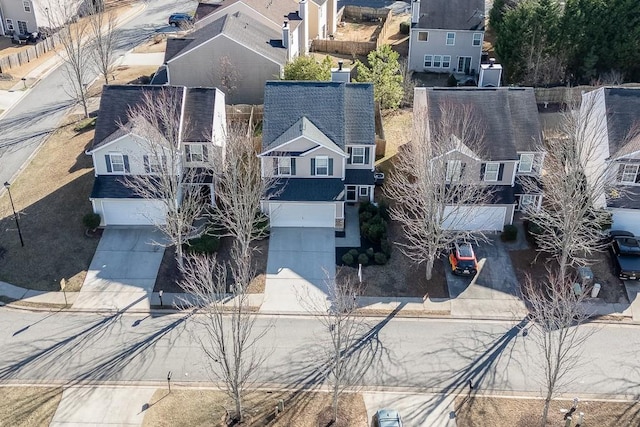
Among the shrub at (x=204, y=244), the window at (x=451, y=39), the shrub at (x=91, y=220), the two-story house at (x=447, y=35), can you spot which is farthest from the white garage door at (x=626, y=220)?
the shrub at (x=91, y=220)

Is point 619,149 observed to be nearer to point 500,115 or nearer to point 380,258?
point 500,115

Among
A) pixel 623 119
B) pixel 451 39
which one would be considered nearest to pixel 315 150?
pixel 623 119

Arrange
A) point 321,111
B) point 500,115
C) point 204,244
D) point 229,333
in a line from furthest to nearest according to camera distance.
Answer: point 321,111
point 500,115
point 204,244
point 229,333

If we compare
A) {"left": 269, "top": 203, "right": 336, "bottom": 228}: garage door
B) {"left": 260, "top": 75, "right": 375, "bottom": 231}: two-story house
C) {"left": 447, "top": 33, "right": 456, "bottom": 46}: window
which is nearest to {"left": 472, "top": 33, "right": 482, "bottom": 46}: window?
{"left": 447, "top": 33, "right": 456, "bottom": 46}: window

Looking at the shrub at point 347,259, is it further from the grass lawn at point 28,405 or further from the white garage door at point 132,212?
the grass lawn at point 28,405

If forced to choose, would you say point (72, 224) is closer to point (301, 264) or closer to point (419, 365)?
point (301, 264)

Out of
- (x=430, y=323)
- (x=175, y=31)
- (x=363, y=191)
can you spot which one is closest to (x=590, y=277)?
(x=430, y=323)
